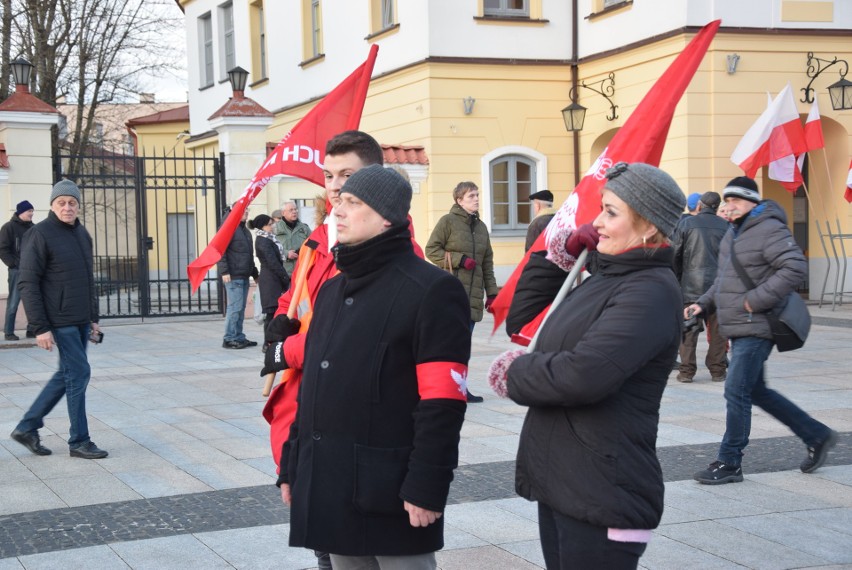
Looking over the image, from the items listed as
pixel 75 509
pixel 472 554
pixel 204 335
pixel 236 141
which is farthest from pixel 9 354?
pixel 472 554

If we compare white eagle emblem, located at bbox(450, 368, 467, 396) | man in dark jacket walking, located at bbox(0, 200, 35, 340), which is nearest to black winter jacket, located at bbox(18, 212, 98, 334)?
white eagle emblem, located at bbox(450, 368, 467, 396)

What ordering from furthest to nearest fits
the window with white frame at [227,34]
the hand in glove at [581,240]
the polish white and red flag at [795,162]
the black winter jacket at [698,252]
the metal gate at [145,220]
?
the window with white frame at [227,34], the metal gate at [145,220], the polish white and red flag at [795,162], the black winter jacket at [698,252], the hand in glove at [581,240]

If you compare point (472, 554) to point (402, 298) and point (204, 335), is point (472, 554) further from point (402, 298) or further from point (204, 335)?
point (204, 335)

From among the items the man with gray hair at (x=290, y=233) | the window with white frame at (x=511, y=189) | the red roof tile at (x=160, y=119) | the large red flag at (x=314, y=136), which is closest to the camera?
the large red flag at (x=314, y=136)

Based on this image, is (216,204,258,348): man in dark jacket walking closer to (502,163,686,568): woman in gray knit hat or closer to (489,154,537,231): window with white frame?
(489,154,537,231): window with white frame

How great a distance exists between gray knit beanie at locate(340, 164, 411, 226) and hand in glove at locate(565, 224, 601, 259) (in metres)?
0.55

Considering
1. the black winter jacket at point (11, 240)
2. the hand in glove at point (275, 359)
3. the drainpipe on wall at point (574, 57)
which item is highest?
the drainpipe on wall at point (574, 57)

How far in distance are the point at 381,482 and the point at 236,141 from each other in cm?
1541

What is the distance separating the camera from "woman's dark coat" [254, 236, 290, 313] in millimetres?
12453

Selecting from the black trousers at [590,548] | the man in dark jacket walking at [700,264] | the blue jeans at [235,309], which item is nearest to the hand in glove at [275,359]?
the black trousers at [590,548]

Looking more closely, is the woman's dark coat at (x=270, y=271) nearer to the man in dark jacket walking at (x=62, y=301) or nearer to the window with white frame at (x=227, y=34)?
the man in dark jacket walking at (x=62, y=301)

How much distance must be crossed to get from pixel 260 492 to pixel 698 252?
5519 mm

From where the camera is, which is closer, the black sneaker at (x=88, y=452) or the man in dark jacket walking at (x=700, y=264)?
the black sneaker at (x=88, y=452)

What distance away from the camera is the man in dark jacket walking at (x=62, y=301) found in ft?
23.8
